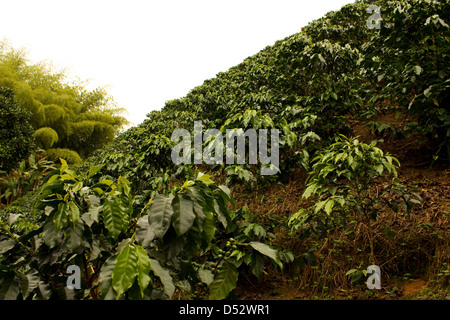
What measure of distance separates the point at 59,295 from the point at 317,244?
2.20 m

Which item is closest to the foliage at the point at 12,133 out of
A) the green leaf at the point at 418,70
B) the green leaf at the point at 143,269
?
the green leaf at the point at 143,269

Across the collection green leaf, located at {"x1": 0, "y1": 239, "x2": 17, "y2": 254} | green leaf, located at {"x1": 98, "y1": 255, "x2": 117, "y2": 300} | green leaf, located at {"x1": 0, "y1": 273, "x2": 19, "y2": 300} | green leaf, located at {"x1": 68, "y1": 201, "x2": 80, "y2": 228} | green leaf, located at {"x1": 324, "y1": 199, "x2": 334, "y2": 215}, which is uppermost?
green leaf, located at {"x1": 68, "y1": 201, "x2": 80, "y2": 228}

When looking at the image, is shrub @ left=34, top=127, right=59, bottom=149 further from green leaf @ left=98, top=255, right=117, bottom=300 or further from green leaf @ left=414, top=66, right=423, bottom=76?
green leaf @ left=98, top=255, right=117, bottom=300

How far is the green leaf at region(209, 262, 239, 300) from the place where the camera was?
4.37ft

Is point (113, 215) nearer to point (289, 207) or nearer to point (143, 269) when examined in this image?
point (143, 269)

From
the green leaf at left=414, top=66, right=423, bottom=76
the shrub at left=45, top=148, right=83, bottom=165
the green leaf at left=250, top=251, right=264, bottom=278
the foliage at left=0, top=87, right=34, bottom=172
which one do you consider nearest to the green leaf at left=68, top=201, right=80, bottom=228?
the green leaf at left=250, top=251, right=264, bottom=278

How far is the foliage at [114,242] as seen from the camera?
1.00m

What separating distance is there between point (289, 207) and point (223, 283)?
232 cm

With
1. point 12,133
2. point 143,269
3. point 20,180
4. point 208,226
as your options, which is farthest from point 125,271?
point 20,180

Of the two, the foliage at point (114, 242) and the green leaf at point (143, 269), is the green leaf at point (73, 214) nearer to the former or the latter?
the foliage at point (114, 242)

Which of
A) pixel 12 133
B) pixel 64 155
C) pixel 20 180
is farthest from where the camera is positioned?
pixel 64 155

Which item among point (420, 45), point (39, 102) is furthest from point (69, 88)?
point (420, 45)

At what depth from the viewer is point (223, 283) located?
1359 millimetres

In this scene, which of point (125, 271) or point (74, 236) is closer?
point (125, 271)
